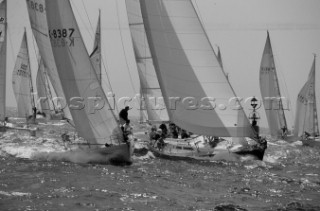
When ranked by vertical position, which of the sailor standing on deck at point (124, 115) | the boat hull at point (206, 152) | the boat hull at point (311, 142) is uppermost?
the sailor standing on deck at point (124, 115)

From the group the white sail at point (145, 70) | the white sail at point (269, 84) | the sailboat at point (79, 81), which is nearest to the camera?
the sailboat at point (79, 81)

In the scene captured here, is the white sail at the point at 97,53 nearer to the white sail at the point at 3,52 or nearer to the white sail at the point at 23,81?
the white sail at the point at 3,52

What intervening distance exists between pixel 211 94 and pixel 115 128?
458cm

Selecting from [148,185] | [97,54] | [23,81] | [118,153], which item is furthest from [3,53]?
[148,185]

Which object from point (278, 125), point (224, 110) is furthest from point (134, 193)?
point (278, 125)

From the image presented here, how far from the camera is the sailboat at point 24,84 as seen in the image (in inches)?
2023

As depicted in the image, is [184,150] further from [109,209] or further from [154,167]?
[109,209]

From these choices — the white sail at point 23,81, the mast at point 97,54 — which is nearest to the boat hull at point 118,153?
the mast at point 97,54

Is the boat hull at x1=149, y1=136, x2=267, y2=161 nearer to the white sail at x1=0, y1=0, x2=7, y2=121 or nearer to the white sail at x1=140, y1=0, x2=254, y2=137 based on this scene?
the white sail at x1=140, y1=0, x2=254, y2=137

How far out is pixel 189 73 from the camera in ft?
76.3

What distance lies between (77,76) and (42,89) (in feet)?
145

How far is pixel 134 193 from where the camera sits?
14.0m

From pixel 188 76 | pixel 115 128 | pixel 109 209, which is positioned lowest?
pixel 109 209

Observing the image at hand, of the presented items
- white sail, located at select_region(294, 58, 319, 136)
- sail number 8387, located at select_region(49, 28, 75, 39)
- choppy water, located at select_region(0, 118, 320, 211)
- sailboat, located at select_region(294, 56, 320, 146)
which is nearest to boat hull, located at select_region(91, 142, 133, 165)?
choppy water, located at select_region(0, 118, 320, 211)
